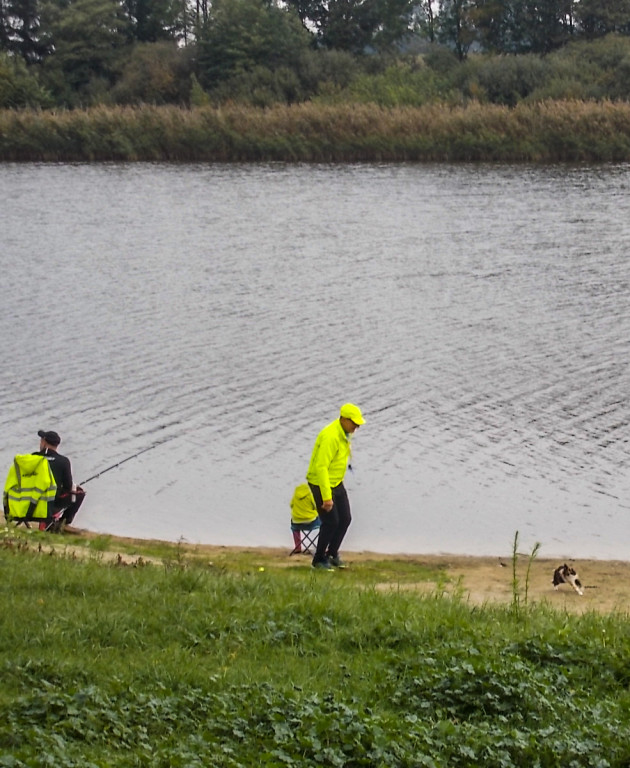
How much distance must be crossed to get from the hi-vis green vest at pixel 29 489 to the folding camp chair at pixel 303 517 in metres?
2.56

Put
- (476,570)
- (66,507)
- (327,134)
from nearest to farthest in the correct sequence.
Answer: (476,570) < (66,507) < (327,134)

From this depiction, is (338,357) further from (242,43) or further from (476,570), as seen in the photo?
(242,43)

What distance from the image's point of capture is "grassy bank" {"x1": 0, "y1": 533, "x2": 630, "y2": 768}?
21.3 ft

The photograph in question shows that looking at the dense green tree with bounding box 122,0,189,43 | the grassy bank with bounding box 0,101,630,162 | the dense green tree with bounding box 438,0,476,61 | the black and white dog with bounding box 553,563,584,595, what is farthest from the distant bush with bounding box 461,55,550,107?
the black and white dog with bounding box 553,563,584,595

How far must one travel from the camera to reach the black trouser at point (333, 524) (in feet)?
38.7

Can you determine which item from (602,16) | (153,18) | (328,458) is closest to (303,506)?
(328,458)

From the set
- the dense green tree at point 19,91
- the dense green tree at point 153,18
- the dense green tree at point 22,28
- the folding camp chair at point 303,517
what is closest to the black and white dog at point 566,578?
the folding camp chair at point 303,517

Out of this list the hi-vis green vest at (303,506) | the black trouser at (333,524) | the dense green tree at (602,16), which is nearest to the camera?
the black trouser at (333,524)

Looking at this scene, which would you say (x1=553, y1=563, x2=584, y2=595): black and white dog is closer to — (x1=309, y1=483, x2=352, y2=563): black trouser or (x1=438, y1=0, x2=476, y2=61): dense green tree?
A: (x1=309, y1=483, x2=352, y2=563): black trouser

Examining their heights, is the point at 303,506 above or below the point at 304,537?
above

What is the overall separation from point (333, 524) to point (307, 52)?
6375 centimetres

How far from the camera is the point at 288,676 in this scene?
24.5 ft

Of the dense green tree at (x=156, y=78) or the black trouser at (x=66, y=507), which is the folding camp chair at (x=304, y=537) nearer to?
the black trouser at (x=66, y=507)

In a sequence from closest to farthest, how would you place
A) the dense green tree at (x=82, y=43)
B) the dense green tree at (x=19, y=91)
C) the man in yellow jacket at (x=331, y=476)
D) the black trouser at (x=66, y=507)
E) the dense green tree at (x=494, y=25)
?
the man in yellow jacket at (x=331, y=476)
the black trouser at (x=66, y=507)
the dense green tree at (x=19, y=91)
the dense green tree at (x=82, y=43)
the dense green tree at (x=494, y=25)
